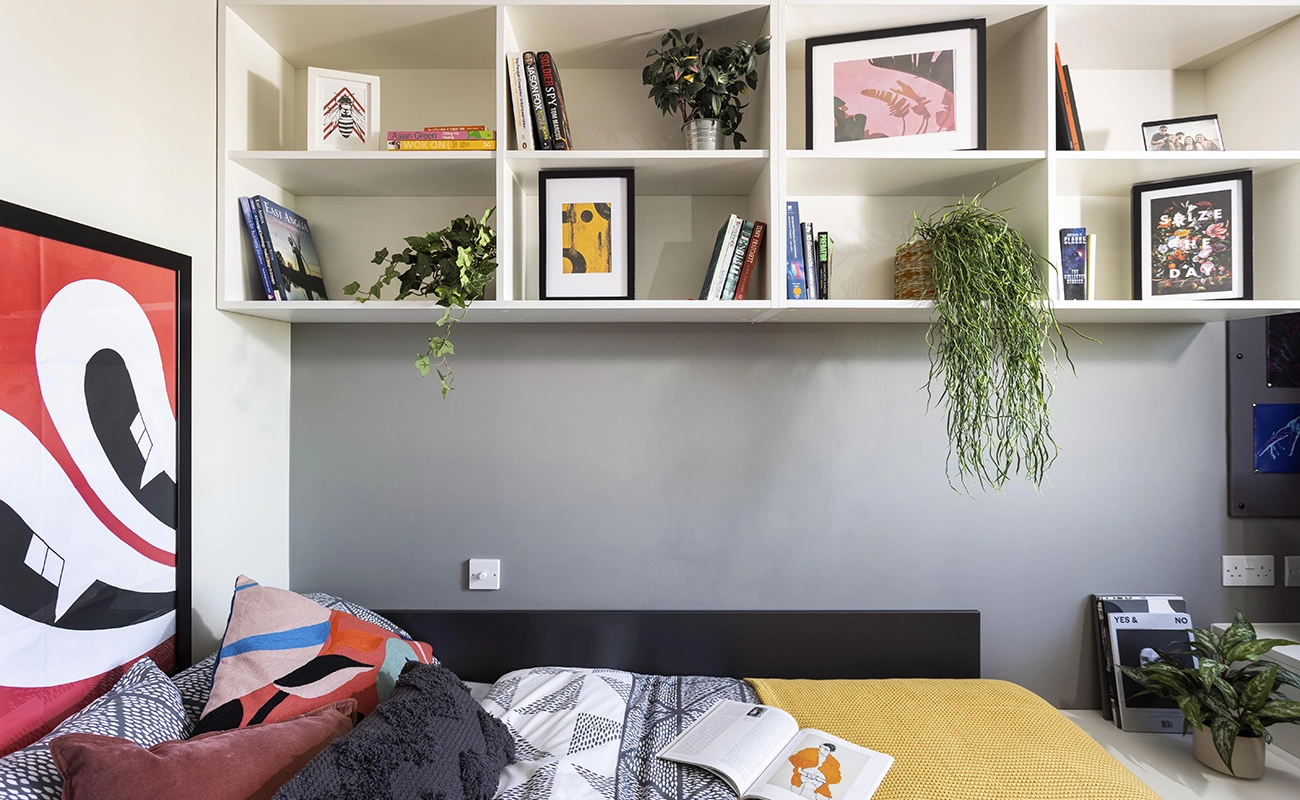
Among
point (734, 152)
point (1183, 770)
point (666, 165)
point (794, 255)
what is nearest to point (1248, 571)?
point (1183, 770)

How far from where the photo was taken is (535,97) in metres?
1.58

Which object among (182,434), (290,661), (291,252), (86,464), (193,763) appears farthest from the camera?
(291,252)

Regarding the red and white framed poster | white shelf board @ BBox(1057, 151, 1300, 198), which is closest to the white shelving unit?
white shelf board @ BBox(1057, 151, 1300, 198)

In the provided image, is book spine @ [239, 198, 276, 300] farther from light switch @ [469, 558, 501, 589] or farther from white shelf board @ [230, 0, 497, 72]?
light switch @ [469, 558, 501, 589]

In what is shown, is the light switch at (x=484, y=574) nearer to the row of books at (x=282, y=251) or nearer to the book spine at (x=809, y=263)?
the row of books at (x=282, y=251)

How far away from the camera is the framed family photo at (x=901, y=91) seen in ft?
5.18

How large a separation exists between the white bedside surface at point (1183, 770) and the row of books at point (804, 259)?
1.25m

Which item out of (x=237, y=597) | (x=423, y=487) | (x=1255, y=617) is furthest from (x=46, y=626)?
(x=1255, y=617)

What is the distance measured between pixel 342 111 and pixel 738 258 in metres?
1.00

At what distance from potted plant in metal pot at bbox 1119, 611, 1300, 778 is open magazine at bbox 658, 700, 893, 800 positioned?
2.61 feet

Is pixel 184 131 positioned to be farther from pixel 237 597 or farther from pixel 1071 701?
pixel 1071 701

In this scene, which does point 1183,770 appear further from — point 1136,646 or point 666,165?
point 666,165

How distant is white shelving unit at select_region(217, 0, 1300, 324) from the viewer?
155 centimetres

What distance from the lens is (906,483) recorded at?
1.87 metres
